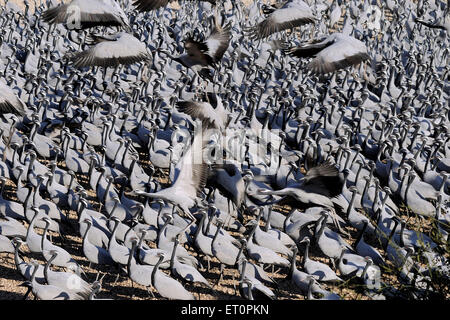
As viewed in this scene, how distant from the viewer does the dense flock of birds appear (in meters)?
13.2

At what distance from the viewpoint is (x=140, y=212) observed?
14711 mm

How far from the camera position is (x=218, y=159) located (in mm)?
16031

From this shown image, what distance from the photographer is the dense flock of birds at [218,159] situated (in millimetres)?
13195

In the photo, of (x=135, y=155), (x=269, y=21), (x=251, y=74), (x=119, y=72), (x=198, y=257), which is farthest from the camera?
(x=251, y=74)

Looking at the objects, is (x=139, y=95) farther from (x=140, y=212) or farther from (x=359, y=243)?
(x=359, y=243)

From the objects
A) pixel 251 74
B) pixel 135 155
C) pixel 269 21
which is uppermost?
pixel 269 21

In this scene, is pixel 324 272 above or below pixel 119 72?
above

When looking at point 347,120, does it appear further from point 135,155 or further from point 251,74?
point 135,155

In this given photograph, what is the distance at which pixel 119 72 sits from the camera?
22516 millimetres

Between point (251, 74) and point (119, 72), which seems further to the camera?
point (251, 74)
